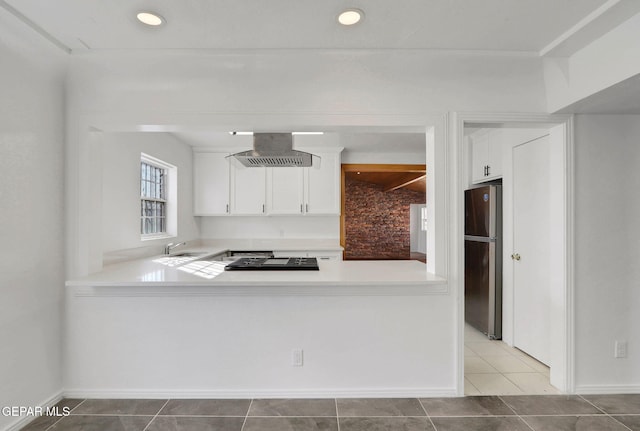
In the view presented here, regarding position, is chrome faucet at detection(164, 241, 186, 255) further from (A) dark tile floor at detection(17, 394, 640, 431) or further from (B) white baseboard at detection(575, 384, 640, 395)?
(B) white baseboard at detection(575, 384, 640, 395)

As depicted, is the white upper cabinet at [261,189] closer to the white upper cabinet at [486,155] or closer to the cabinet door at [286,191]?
the cabinet door at [286,191]

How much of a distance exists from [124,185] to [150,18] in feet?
5.45

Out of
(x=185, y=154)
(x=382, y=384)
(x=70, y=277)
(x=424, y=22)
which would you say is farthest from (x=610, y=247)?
(x=185, y=154)

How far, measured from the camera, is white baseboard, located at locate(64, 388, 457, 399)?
212cm

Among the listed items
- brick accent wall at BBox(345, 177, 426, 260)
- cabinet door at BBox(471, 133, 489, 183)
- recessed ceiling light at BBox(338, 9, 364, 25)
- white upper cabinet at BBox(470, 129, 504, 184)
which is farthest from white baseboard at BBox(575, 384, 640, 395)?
brick accent wall at BBox(345, 177, 426, 260)

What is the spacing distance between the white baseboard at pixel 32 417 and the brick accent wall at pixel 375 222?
6949 millimetres

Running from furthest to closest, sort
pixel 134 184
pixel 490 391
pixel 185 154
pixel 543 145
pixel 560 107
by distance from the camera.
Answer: pixel 185 154 → pixel 134 184 → pixel 543 145 → pixel 490 391 → pixel 560 107

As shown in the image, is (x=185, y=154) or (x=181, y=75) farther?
(x=185, y=154)

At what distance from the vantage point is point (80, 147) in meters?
2.17

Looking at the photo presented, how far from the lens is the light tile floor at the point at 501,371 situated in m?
2.29

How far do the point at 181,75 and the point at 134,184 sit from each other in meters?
1.42

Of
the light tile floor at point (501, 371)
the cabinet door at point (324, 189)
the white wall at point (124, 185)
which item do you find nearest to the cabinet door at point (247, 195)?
the cabinet door at point (324, 189)

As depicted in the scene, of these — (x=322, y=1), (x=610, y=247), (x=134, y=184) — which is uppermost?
(x=322, y=1)

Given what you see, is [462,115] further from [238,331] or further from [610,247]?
[238,331]
